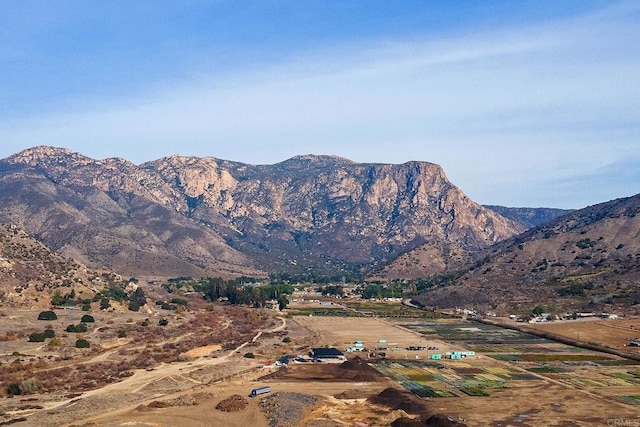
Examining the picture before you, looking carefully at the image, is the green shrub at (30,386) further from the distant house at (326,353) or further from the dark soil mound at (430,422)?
the distant house at (326,353)

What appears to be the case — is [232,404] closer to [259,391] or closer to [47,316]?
[259,391]

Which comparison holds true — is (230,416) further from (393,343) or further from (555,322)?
(555,322)

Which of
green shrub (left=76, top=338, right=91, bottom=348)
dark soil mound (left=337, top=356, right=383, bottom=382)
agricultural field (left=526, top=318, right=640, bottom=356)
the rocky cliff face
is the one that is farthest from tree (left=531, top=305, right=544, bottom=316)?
green shrub (left=76, top=338, right=91, bottom=348)

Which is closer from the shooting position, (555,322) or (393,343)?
(393,343)

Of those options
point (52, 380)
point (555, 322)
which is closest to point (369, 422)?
point (52, 380)

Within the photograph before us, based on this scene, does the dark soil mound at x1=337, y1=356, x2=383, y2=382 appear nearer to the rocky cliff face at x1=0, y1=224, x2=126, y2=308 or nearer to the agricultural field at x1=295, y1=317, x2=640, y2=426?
the agricultural field at x1=295, y1=317, x2=640, y2=426

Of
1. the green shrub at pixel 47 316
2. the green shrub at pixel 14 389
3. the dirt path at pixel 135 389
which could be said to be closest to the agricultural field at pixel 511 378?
the dirt path at pixel 135 389
